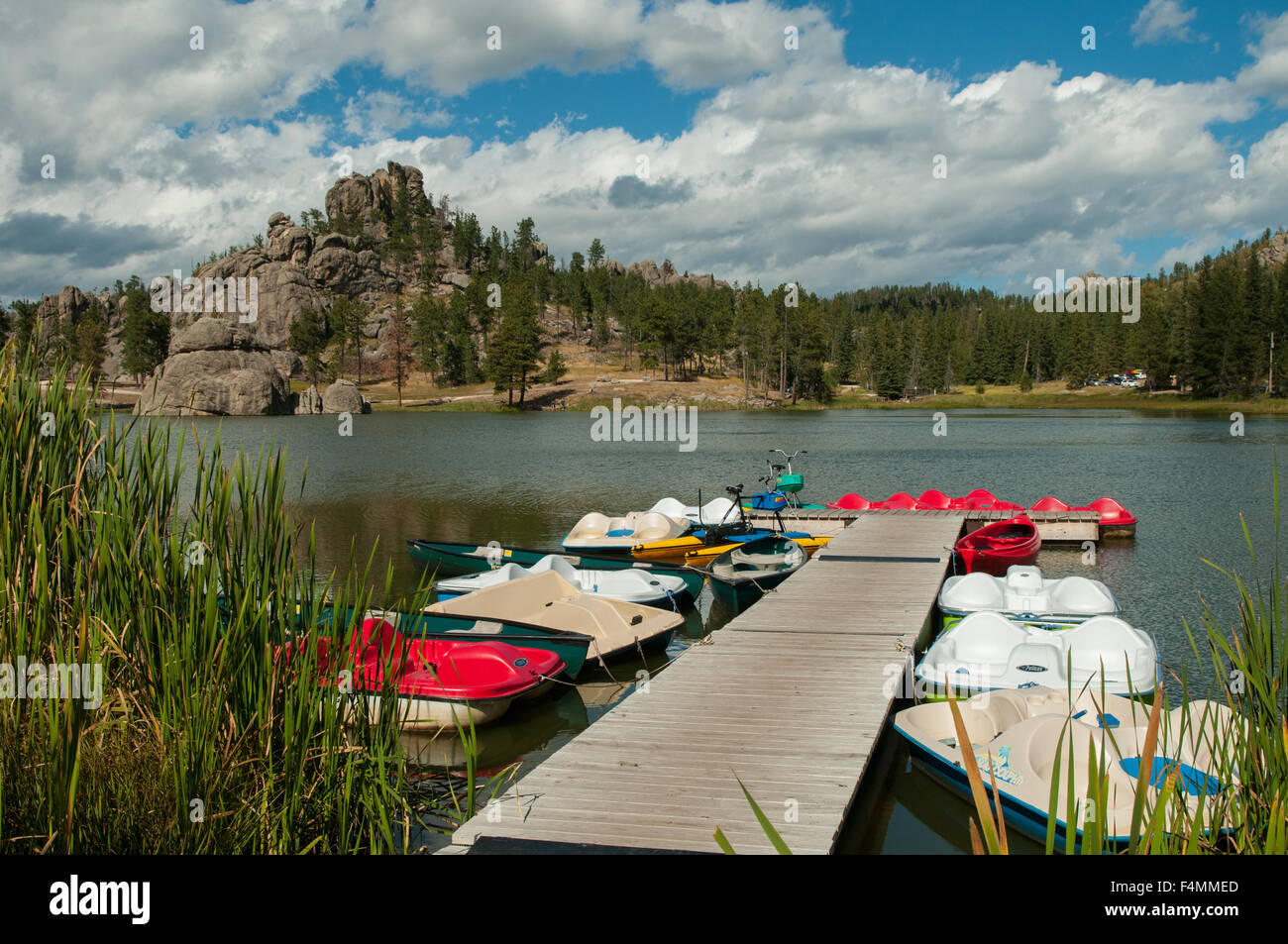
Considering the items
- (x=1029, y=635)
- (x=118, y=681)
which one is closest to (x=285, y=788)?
(x=118, y=681)

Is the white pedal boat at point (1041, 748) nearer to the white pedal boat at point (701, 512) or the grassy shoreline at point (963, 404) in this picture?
the white pedal boat at point (701, 512)

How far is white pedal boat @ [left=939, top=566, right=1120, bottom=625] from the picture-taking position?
1217 cm

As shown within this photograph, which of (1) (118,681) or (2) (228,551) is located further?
(2) (228,551)

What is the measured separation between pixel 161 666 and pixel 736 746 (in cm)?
457

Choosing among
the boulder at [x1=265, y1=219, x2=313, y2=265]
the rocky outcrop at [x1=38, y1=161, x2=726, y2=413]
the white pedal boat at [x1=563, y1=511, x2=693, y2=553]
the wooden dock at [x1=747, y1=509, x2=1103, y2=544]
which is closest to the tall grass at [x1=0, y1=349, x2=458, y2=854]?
the white pedal boat at [x1=563, y1=511, x2=693, y2=553]

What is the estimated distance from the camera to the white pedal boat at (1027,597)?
12.2 meters

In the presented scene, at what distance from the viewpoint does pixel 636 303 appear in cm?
12456

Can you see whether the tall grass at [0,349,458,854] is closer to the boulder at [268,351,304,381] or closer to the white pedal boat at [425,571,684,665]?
the white pedal boat at [425,571,684,665]

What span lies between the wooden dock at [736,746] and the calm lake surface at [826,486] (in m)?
1.01

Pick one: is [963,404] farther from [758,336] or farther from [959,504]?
[959,504]

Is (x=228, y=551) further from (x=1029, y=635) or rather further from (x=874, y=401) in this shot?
(x=874, y=401)

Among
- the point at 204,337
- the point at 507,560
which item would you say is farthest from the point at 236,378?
the point at 507,560

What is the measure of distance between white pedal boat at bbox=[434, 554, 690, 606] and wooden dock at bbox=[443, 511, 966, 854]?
209 centimetres
